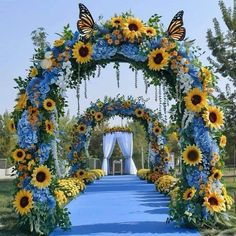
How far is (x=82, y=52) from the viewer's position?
7312 millimetres

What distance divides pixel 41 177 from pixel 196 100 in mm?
2634

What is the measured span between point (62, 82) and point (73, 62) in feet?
1.51

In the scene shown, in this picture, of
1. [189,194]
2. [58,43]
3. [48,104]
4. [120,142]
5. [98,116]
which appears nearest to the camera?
[189,194]

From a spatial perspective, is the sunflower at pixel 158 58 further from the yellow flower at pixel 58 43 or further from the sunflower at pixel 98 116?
the sunflower at pixel 98 116

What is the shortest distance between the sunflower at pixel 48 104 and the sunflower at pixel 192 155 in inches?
85.8

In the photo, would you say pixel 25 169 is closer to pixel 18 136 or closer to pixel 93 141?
pixel 18 136

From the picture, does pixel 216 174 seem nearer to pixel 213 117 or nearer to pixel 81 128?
pixel 213 117

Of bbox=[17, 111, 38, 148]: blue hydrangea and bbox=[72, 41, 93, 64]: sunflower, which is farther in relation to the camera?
bbox=[72, 41, 93, 64]: sunflower

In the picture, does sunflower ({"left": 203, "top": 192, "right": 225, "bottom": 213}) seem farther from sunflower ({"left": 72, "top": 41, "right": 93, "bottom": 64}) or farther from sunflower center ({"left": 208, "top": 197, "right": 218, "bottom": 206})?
sunflower ({"left": 72, "top": 41, "right": 93, "bottom": 64})

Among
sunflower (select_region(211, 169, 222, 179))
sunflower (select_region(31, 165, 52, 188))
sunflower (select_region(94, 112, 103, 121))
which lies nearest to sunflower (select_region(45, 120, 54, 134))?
sunflower (select_region(31, 165, 52, 188))

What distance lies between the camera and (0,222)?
799cm

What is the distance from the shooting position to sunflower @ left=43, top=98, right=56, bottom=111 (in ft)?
23.8

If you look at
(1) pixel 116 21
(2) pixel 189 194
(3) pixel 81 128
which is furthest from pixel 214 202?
(3) pixel 81 128

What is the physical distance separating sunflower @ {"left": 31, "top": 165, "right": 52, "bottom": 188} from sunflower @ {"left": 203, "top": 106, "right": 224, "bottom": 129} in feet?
8.33
